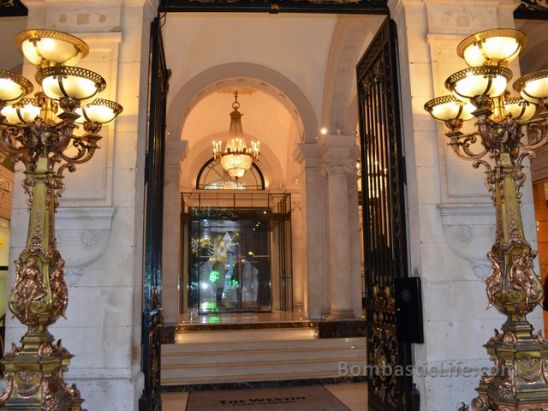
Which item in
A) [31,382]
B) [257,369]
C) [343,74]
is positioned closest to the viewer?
[31,382]

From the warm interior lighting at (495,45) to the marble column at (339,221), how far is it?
21.7ft

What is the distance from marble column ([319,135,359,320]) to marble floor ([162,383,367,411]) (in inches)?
113

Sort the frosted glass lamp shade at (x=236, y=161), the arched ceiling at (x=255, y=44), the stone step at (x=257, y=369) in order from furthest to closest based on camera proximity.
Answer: the frosted glass lamp shade at (x=236, y=161) < the arched ceiling at (x=255, y=44) < the stone step at (x=257, y=369)

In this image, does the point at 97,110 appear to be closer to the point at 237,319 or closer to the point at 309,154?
the point at 309,154

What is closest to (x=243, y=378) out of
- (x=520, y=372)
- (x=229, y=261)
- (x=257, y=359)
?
(x=257, y=359)

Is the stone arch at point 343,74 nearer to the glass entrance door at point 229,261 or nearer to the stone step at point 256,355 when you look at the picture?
the stone step at point 256,355

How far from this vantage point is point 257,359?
7590 mm

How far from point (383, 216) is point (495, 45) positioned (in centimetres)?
225

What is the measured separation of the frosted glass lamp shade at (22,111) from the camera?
134 inches

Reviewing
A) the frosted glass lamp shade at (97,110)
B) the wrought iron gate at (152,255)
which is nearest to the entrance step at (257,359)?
the wrought iron gate at (152,255)

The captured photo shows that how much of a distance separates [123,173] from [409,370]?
3055mm

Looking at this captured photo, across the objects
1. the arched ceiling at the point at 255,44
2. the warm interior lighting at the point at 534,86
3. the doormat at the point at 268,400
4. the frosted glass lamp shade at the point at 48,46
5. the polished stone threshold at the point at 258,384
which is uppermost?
the arched ceiling at the point at 255,44

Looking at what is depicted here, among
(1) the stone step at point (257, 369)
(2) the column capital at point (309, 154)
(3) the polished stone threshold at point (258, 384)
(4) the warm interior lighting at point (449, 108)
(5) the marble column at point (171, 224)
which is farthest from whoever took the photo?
(2) the column capital at point (309, 154)

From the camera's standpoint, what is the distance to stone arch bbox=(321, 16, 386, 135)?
8.53m
